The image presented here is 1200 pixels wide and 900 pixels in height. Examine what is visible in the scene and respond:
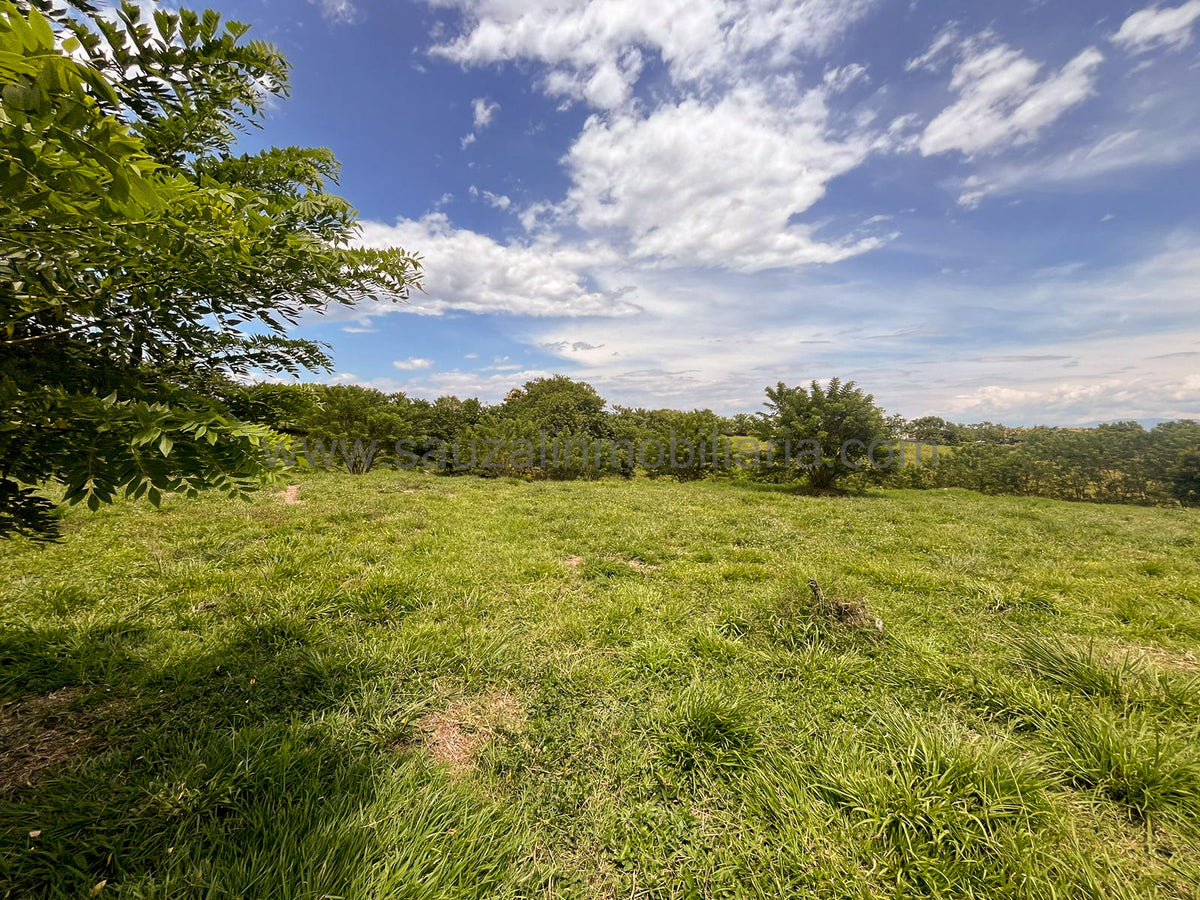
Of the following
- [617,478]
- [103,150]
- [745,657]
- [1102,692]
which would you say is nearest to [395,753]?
[745,657]

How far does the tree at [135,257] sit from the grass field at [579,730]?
5.20 ft

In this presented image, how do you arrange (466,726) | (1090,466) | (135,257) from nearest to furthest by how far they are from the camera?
(135,257), (466,726), (1090,466)


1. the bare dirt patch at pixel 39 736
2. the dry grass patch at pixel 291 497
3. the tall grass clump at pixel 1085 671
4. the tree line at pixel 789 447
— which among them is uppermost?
the tree line at pixel 789 447

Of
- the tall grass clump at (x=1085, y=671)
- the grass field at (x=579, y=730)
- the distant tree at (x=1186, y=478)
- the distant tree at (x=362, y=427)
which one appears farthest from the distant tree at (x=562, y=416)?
the distant tree at (x=1186, y=478)

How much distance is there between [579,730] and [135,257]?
3.27m

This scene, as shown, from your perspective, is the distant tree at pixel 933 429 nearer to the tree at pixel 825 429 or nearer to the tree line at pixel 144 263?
the tree at pixel 825 429

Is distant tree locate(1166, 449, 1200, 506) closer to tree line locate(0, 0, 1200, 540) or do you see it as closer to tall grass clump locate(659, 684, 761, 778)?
tall grass clump locate(659, 684, 761, 778)

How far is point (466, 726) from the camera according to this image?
2762 millimetres

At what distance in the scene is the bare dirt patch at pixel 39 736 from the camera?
2155 mm

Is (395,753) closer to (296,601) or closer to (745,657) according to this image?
(296,601)

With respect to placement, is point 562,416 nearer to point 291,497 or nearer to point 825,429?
point 825,429

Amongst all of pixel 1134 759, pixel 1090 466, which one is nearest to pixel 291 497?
pixel 1134 759

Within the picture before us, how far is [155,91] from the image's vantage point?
5.79 feet

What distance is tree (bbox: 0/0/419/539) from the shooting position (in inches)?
37.8
